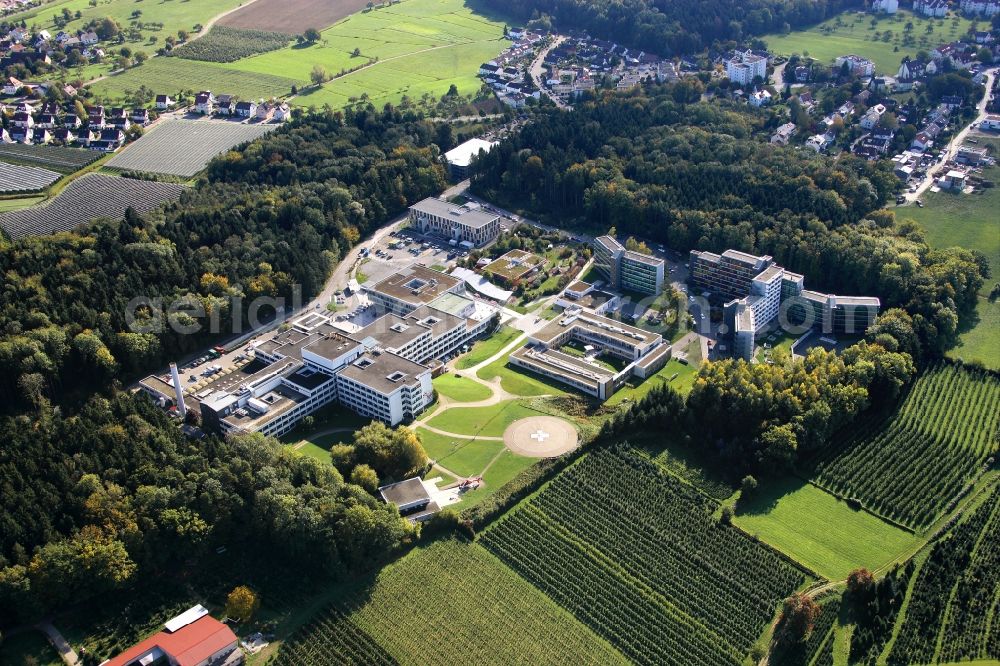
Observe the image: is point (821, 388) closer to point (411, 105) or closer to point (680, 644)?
point (680, 644)

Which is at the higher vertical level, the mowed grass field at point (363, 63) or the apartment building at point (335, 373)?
the mowed grass field at point (363, 63)

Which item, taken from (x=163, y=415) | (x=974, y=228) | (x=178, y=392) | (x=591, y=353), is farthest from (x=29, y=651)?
(x=974, y=228)

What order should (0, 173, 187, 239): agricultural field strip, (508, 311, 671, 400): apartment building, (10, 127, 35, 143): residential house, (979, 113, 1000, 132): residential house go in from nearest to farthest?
1. (508, 311, 671, 400): apartment building
2. (0, 173, 187, 239): agricultural field strip
3. (979, 113, 1000, 132): residential house
4. (10, 127, 35, 143): residential house

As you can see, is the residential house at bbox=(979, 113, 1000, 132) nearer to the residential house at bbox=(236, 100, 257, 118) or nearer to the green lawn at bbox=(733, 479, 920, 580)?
the green lawn at bbox=(733, 479, 920, 580)

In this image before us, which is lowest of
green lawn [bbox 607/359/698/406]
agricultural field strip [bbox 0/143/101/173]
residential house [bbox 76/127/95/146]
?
green lawn [bbox 607/359/698/406]

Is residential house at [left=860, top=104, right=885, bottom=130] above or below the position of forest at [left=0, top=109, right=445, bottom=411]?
above

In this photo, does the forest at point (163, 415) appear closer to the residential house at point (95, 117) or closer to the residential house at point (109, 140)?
the residential house at point (109, 140)

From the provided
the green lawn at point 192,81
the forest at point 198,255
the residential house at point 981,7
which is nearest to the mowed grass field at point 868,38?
the residential house at point 981,7

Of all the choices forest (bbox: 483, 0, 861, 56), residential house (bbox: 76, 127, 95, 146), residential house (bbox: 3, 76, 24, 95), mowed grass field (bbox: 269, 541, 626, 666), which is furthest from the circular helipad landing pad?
residential house (bbox: 3, 76, 24, 95)
